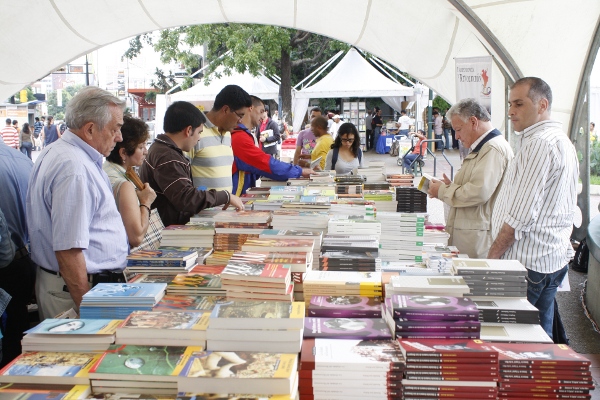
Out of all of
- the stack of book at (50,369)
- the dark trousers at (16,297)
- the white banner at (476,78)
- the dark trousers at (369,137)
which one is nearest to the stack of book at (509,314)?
the stack of book at (50,369)

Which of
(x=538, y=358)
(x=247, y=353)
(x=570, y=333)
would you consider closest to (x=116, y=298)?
(x=247, y=353)

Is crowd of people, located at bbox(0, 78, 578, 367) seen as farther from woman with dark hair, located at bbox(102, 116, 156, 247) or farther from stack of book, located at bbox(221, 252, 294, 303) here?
stack of book, located at bbox(221, 252, 294, 303)

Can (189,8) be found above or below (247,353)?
above

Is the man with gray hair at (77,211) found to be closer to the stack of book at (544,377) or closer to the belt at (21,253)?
the belt at (21,253)

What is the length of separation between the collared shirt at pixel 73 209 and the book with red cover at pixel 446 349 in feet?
4.48

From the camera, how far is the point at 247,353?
1577 mm

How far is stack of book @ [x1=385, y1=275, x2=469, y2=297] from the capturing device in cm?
185

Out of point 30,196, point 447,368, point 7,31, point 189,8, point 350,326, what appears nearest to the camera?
point 447,368

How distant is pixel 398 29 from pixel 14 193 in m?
4.33

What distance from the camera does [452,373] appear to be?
1545mm

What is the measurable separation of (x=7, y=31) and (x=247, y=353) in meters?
4.84

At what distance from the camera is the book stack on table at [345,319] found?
1731 millimetres

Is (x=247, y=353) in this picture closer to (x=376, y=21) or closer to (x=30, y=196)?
(x=30, y=196)

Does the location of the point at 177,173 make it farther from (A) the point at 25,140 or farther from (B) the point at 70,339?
(A) the point at 25,140
